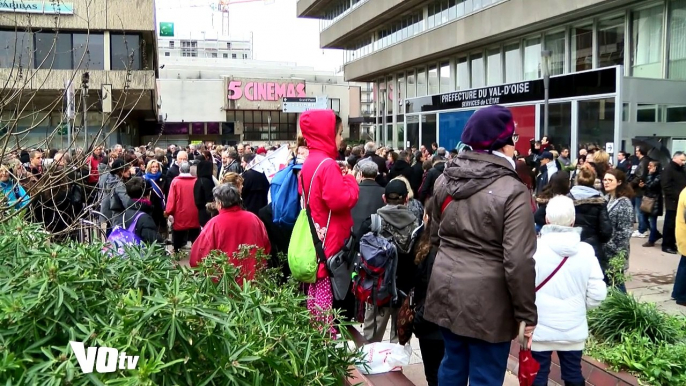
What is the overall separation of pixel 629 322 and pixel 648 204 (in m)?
6.61

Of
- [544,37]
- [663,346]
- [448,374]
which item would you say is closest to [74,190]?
[448,374]

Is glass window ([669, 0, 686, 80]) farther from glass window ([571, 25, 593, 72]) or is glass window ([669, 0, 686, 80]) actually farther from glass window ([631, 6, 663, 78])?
glass window ([571, 25, 593, 72])

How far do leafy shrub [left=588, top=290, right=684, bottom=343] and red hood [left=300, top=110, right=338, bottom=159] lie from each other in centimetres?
281

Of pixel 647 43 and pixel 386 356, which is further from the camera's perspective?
pixel 647 43

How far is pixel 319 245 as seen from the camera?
4469 millimetres

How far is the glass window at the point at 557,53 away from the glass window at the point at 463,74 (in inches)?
232

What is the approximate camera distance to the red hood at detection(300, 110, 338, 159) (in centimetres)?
466

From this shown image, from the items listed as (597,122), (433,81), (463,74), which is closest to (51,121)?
(597,122)

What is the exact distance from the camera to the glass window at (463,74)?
29.1 meters

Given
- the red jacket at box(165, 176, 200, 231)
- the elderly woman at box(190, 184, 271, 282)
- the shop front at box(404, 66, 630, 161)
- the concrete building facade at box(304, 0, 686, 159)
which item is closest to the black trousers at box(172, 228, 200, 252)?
the red jacket at box(165, 176, 200, 231)

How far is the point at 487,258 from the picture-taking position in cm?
313

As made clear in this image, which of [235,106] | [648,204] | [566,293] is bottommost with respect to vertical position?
[648,204]

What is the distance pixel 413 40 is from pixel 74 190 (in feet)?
85.4

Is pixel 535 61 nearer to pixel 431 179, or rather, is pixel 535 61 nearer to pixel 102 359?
pixel 431 179
